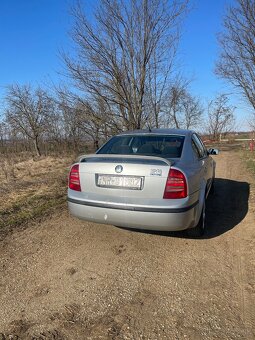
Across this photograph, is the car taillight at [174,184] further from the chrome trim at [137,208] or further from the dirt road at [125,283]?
the dirt road at [125,283]

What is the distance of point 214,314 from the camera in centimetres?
261

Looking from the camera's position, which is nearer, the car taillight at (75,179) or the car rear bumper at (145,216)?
the car rear bumper at (145,216)

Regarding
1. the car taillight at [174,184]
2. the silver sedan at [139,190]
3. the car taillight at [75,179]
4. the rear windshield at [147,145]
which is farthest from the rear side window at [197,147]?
the car taillight at [75,179]

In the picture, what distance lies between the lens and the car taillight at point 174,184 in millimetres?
3521

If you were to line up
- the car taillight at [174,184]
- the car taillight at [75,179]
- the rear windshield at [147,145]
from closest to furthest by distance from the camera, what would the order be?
the car taillight at [174,184] < the car taillight at [75,179] < the rear windshield at [147,145]

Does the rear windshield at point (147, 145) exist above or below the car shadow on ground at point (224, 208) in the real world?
above

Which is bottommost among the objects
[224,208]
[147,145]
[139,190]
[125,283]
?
[224,208]

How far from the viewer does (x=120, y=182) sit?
12.1 feet

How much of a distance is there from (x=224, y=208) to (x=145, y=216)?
9.64 feet

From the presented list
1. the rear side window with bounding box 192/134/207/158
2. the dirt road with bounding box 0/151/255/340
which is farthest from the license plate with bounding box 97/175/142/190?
the rear side window with bounding box 192/134/207/158

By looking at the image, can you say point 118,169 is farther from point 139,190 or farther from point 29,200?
point 29,200

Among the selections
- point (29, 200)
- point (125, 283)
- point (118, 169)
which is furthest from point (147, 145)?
point (29, 200)

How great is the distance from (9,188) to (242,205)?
601cm

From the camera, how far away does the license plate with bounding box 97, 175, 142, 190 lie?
361 centimetres
